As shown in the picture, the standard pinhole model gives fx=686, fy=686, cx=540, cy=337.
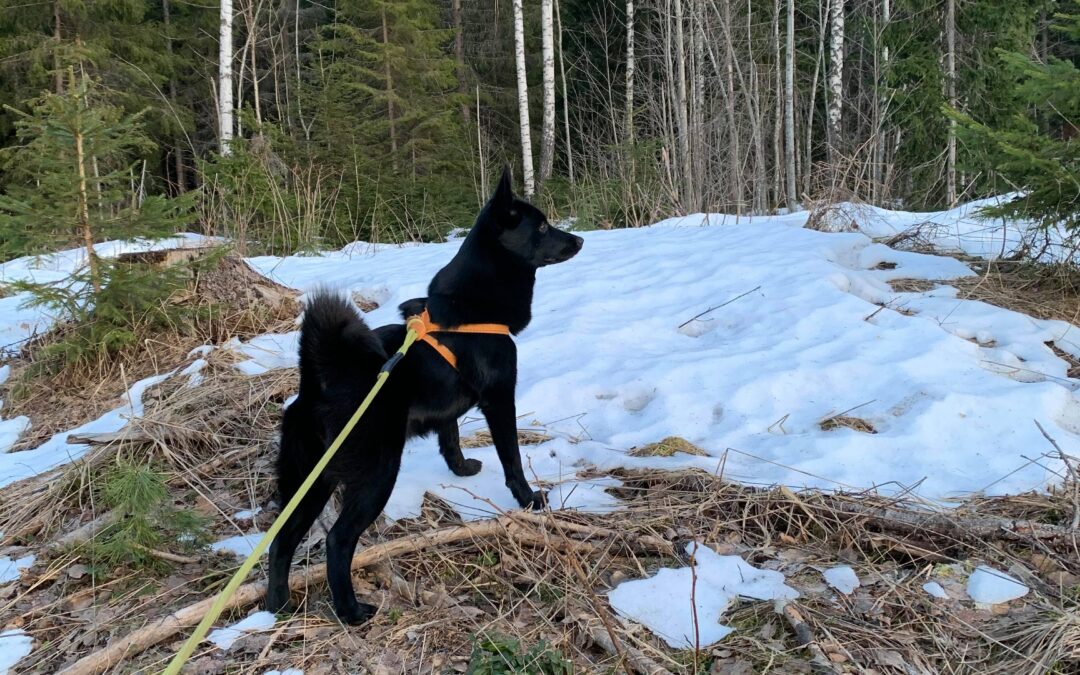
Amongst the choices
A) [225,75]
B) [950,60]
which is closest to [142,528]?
[225,75]

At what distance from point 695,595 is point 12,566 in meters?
2.34

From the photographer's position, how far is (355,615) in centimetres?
202

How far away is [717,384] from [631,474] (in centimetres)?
93

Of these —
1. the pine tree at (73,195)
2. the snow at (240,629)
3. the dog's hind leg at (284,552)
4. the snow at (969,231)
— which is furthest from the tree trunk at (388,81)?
the snow at (240,629)

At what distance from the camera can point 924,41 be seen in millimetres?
11844

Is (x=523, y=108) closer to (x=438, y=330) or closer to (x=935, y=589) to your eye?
(x=438, y=330)

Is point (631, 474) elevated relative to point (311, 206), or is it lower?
lower

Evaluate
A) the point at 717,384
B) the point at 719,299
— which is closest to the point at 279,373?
the point at 717,384

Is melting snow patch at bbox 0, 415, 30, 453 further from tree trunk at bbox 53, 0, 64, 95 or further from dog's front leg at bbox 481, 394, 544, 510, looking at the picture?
tree trunk at bbox 53, 0, 64, 95

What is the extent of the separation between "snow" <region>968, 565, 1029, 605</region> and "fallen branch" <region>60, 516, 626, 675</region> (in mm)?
1327

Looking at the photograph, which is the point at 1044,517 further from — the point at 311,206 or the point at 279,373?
the point at 311,206

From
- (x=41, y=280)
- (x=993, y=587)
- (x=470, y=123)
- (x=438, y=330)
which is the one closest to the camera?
(x=993, y=587)

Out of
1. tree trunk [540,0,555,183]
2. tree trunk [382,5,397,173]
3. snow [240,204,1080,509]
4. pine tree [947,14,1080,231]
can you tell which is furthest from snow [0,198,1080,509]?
tree trunk [382,5,397,173]

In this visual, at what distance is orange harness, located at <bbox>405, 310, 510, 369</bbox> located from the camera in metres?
2.48
